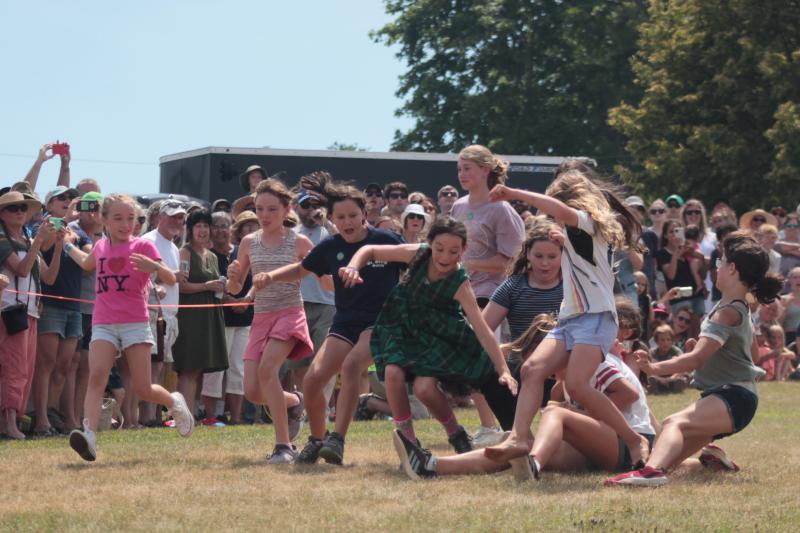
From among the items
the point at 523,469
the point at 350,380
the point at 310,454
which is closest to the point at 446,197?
the point at 350,380

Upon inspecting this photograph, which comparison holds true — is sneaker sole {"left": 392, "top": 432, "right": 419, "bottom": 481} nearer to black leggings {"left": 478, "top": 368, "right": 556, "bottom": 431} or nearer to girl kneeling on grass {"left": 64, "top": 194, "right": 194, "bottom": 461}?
black leggings {"left": 478, "top": 368, "right": 556, "bottom": 431}

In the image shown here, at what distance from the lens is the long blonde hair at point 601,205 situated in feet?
26.0

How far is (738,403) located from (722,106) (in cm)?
3055

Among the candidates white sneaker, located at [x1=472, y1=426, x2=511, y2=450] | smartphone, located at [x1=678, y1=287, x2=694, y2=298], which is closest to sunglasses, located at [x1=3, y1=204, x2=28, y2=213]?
white sneaker, located at [x1=472, y1=426, x2=511, y2=450]

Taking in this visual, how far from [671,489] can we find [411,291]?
82.5 inches

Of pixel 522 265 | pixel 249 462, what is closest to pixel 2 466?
pixel 249 462

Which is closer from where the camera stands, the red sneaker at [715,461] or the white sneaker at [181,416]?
the red sneaker at [715,461]

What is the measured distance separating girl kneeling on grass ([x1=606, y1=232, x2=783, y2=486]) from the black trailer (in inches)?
540

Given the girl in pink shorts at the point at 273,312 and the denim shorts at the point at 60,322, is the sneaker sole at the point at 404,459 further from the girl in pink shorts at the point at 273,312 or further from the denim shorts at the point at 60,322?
the denim shorts at the point at 60,322

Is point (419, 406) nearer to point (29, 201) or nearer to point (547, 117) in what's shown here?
point (29, 201)

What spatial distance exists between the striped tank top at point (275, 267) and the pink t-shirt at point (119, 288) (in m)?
0.84

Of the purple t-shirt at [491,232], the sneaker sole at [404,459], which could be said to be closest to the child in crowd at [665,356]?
the purple t-shirt at [491,232]

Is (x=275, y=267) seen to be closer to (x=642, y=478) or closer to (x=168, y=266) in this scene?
(x=642, y=478)

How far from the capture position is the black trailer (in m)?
21.6
